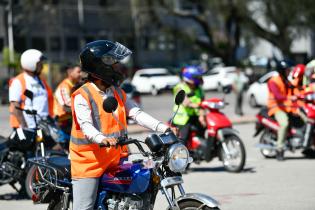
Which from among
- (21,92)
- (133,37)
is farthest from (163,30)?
(21,92)

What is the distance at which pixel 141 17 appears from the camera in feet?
178

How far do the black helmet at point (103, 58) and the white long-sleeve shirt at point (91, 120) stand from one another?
135 millimetres

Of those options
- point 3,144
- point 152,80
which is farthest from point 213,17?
point 3,144

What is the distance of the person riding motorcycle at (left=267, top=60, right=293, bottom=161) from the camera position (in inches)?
518

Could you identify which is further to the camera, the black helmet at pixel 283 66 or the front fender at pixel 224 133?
the black helmet at pixel 283 66

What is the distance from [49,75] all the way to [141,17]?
17.7 meters

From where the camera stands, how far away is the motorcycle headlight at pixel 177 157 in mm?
5539

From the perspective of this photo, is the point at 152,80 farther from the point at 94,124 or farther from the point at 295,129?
the point at 94,124

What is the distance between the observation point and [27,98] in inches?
A: 398

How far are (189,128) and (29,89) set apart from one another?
3.09 metres

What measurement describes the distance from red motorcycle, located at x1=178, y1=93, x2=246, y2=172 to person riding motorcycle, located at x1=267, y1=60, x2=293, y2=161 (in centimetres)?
124

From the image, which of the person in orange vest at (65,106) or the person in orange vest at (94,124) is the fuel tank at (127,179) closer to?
the person in orange vest at (94,124)

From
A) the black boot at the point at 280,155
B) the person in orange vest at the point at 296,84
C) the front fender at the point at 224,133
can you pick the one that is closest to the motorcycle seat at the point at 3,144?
the front fender at the point at 224,133

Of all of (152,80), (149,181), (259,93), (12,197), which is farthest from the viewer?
(152,80)
